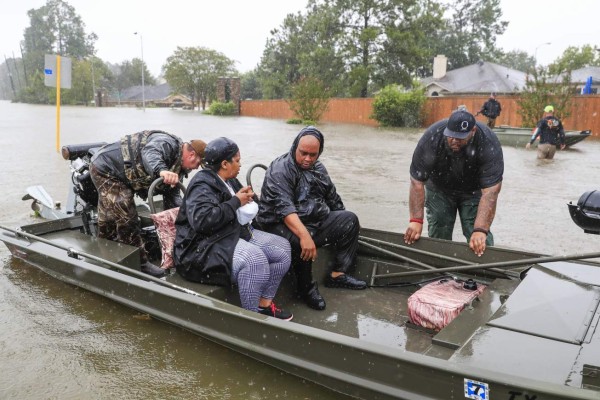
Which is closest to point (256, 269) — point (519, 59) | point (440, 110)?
point (440, 110)

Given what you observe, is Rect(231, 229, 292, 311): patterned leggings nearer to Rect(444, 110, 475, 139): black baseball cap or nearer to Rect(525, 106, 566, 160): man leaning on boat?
Rect(444, 110, 475, 139): black baseball cap

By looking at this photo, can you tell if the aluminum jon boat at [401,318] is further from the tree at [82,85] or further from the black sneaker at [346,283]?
the tree at [82,85]

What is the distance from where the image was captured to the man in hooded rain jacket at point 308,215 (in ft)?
14.1

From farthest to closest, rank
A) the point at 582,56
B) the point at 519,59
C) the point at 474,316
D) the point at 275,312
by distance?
the point at 519,59 → the point at 582,56 → the point at 275,312 → the point at 474,316

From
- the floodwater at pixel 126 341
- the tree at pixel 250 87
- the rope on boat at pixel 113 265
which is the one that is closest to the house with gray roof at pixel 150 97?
the tree at pixel 250 87

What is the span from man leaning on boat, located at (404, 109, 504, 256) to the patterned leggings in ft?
4.44

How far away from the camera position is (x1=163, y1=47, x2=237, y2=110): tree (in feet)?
219

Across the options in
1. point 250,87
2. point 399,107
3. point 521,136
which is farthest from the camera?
point 250,87

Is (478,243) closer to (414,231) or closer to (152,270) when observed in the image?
(414,231)

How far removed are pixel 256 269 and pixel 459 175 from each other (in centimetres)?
225

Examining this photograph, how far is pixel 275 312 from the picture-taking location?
4.19 metres

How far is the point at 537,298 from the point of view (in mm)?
3404

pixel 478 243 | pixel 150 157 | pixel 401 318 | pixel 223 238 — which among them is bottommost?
pixel 401 318

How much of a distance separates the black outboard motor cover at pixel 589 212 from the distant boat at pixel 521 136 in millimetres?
17933
